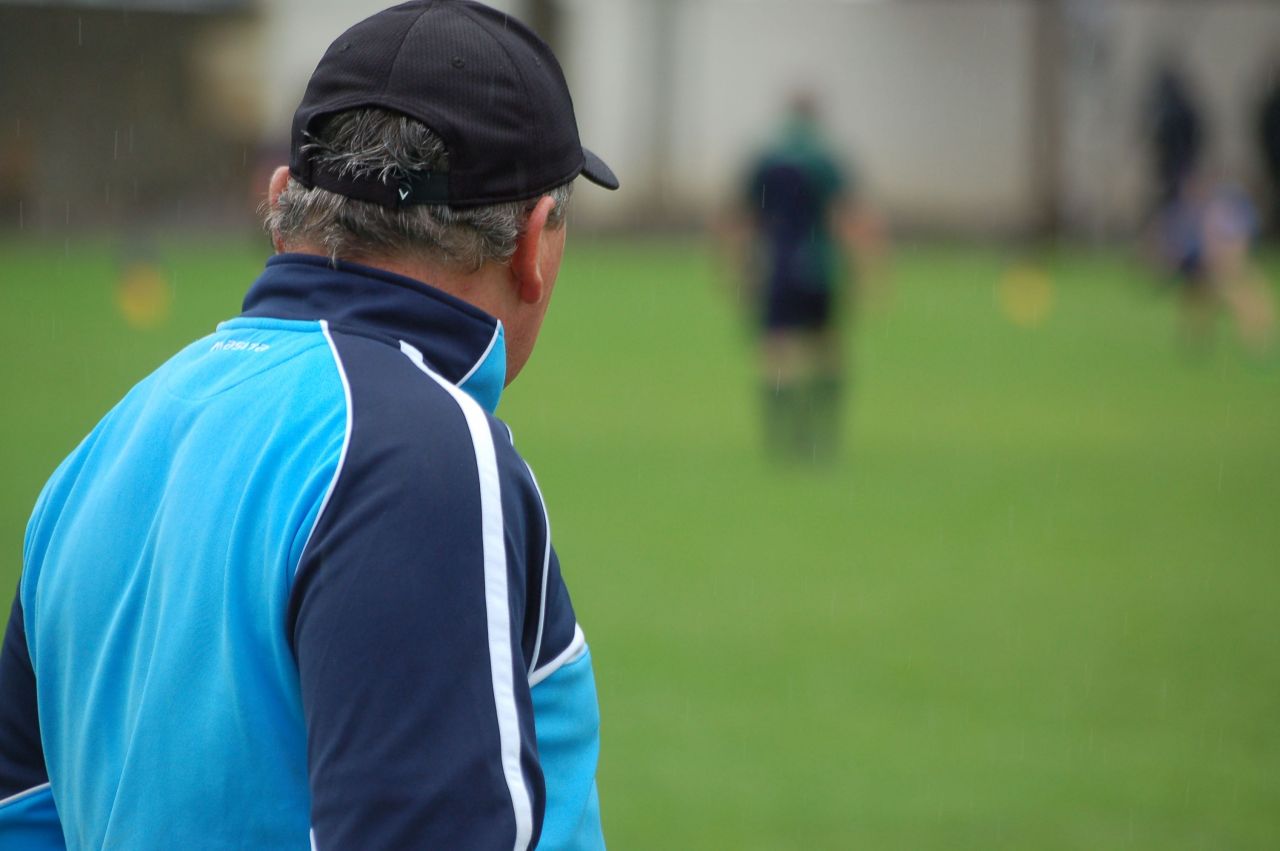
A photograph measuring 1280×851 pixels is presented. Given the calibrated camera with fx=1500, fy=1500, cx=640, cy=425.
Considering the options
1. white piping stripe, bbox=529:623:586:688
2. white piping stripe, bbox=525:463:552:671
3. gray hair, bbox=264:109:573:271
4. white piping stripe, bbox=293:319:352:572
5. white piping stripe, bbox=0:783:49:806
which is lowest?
white piping stripe, bbox=0:783:49:806

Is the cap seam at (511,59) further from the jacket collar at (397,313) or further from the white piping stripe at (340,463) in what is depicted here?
the white piping stripe at (340,463)

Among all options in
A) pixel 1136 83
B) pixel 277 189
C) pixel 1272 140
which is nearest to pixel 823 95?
pixel 1136 83

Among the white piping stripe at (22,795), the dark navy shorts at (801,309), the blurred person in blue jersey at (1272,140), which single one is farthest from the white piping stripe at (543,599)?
the blurred person in blue jersey at (1272,140)

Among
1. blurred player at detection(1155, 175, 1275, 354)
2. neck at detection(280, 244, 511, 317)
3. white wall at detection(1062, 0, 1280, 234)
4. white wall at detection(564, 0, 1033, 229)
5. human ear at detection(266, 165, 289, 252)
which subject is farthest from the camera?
white wall at detection(564, 0, 1033, 229)

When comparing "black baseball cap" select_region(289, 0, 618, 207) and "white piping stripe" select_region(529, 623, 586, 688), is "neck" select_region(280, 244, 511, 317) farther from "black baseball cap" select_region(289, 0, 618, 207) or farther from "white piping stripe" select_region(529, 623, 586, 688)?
"white piping stripe" select_region(529, 623, 586, 688)

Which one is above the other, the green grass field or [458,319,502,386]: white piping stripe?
[458,319,502,386]: white piping stripe

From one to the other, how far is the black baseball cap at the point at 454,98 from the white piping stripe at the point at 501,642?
30 centimetres

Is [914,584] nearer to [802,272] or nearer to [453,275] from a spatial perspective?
[802,272]

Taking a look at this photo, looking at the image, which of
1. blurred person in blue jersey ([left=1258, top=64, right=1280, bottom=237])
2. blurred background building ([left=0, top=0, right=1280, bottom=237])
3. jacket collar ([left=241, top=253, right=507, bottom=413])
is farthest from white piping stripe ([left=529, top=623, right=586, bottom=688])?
blurred person in blue jersey ([left=1258, top=64, right=1280, bottom=237])

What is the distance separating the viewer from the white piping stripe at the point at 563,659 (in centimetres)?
149

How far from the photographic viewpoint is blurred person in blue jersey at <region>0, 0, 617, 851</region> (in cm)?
129

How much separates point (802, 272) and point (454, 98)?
31.2ft

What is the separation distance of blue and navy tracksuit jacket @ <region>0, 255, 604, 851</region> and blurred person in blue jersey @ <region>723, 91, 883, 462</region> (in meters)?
9.12

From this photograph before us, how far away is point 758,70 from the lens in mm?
30844
